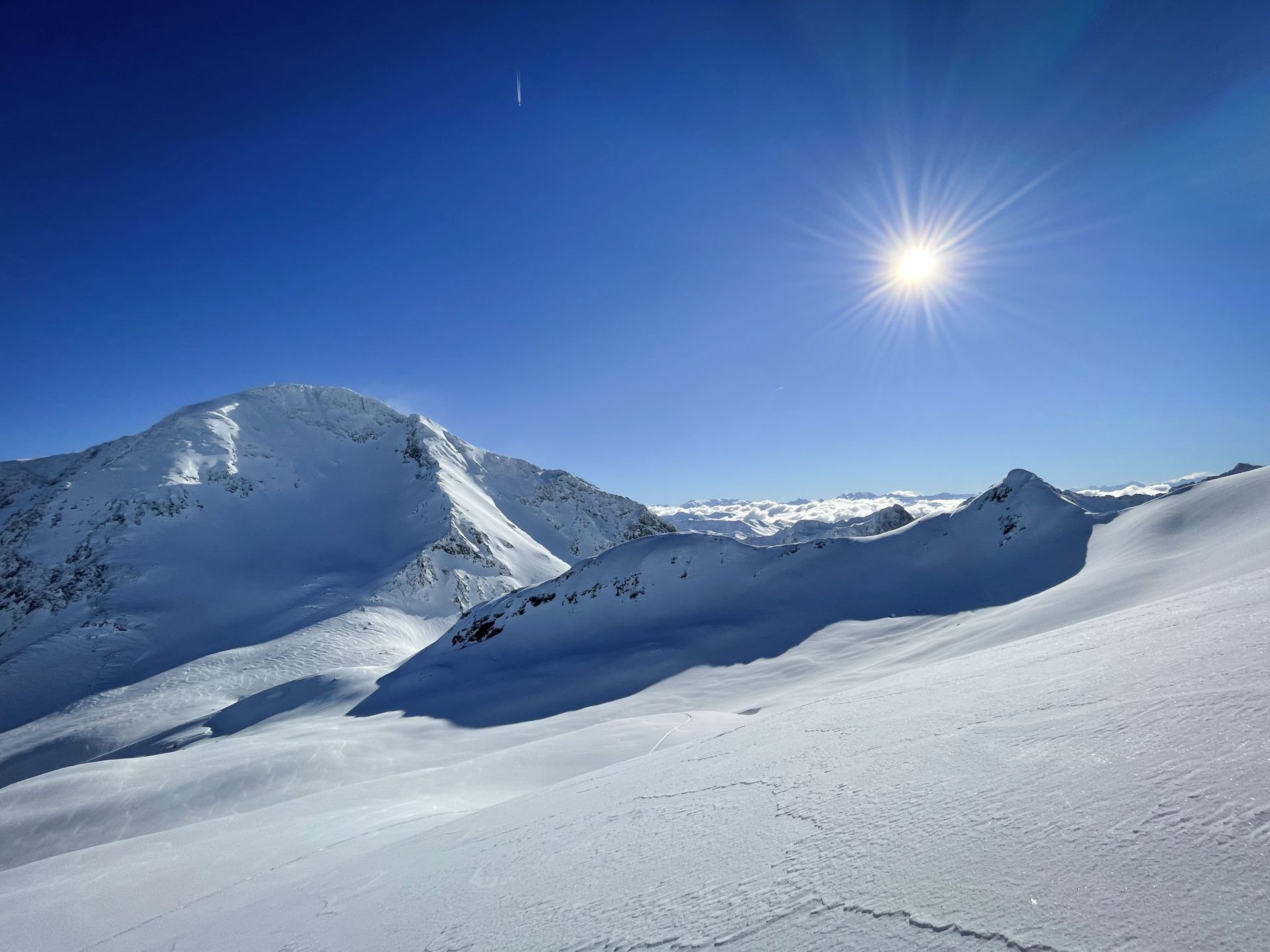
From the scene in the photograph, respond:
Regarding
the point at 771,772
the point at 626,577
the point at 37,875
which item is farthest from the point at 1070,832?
the point at 626,577

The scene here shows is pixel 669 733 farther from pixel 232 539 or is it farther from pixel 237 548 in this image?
pixel 232 539

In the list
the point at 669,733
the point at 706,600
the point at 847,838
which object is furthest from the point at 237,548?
the point at 847,838

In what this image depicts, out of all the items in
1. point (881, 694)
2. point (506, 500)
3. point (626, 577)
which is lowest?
point (881, 694)

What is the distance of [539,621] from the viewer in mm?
25219

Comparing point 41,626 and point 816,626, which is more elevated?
point 41,626

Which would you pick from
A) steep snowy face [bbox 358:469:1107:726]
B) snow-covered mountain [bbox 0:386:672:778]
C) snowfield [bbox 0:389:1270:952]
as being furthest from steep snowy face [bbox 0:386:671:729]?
snowfield [bbox 0:389:1270:952]

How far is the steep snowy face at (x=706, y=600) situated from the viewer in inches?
768

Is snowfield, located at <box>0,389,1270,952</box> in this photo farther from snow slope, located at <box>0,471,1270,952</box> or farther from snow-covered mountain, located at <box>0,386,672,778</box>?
snow-covered mountain, located at <box>0,386,672,778</box>

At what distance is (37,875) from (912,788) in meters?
12.0

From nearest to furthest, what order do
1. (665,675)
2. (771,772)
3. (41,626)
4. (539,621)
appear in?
(771,772)
(665,675)
(539,621)
(41,626)

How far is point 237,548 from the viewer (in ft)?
201

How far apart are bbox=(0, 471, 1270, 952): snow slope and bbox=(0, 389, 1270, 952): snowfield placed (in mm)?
18

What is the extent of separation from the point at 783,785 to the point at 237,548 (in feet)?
247

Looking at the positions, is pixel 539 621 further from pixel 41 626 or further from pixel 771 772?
pixel 41 626
